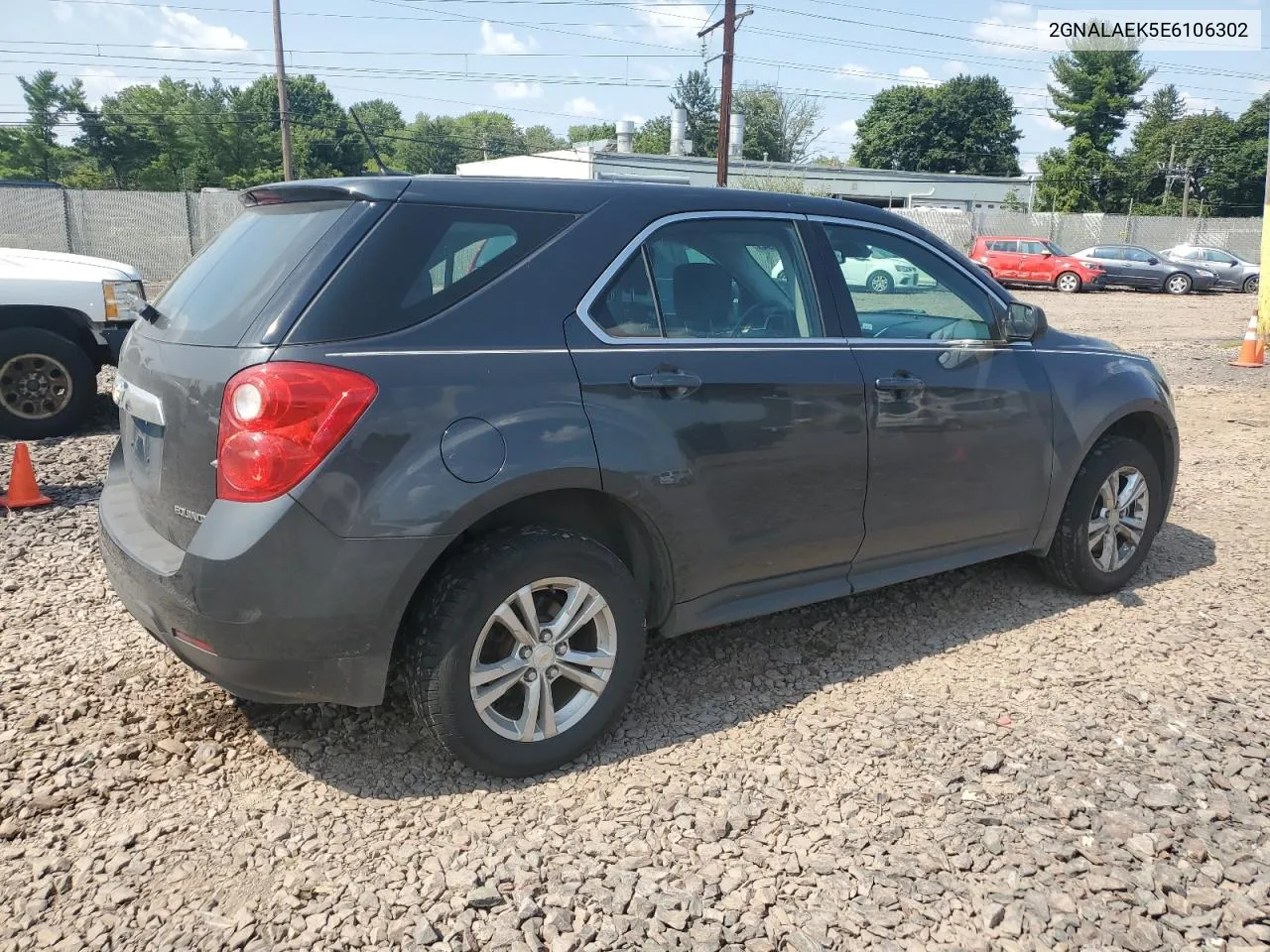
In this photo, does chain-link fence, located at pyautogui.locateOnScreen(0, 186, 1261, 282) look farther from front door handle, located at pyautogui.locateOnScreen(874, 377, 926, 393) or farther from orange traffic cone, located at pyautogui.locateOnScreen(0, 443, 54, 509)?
front door handle, located at pyautogui.locateOnScreen(874, 377, 926, 393)

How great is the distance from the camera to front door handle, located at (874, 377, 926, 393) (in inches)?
147

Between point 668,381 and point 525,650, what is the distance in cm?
96

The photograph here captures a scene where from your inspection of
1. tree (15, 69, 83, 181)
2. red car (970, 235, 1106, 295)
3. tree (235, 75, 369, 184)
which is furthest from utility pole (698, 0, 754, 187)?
tree (15, 69, 83, 181)

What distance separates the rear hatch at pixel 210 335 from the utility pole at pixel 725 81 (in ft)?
71.2

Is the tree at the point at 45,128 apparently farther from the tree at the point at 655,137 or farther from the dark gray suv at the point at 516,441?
the dark gray suv at the point at 516,441

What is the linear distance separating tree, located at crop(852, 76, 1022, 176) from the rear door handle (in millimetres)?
88848

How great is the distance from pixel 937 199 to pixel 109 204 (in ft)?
154

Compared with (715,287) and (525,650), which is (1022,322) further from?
(525,650)

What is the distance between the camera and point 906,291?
13.9 ft

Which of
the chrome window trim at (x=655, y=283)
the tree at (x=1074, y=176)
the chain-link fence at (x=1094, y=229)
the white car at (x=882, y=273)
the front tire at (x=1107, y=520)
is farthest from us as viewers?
the tree at (x=1074, y=176)

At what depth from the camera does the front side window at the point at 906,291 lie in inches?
153

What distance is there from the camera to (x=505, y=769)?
3.07 m

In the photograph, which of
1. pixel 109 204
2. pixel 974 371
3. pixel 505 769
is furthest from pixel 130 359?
pixel 109 204

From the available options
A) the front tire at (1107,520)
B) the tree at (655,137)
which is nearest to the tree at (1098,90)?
the tree at (655,137)
